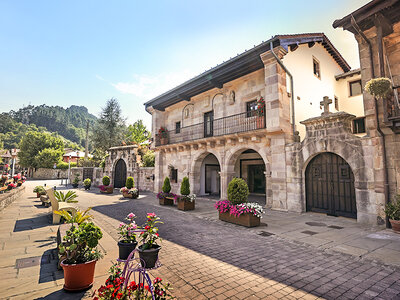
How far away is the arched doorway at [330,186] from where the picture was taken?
8.01m

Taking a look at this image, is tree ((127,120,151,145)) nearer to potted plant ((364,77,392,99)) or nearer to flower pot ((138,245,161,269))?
potted plant ((364,77,392,99))

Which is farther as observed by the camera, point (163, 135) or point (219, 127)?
point (163, 135)

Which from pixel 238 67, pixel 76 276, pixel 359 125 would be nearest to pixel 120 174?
pixel 238 67

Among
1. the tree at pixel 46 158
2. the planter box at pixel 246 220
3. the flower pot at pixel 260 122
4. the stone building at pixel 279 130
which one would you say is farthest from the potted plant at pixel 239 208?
the tree at pixel 46 158

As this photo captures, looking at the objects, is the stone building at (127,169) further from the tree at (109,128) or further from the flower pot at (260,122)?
the flower pot at (260,122)

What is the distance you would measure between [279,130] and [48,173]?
48.1m

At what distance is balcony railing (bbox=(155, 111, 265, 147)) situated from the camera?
11609 millimetres

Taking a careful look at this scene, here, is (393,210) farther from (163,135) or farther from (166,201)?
(163,135)

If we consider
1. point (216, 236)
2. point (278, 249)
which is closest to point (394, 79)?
point (278, 249)

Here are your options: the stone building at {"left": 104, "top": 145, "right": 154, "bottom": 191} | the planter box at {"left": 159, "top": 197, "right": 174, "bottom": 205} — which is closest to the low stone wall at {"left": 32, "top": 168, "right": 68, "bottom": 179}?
the stone building at {"left": 104, "top": 145, "right": 154, "bottom": 191}

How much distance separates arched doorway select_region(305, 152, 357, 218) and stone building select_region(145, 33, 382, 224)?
34mm

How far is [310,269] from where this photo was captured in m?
3.83

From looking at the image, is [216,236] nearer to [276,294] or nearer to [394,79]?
[276,294]

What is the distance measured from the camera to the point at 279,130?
9492 millimetres
